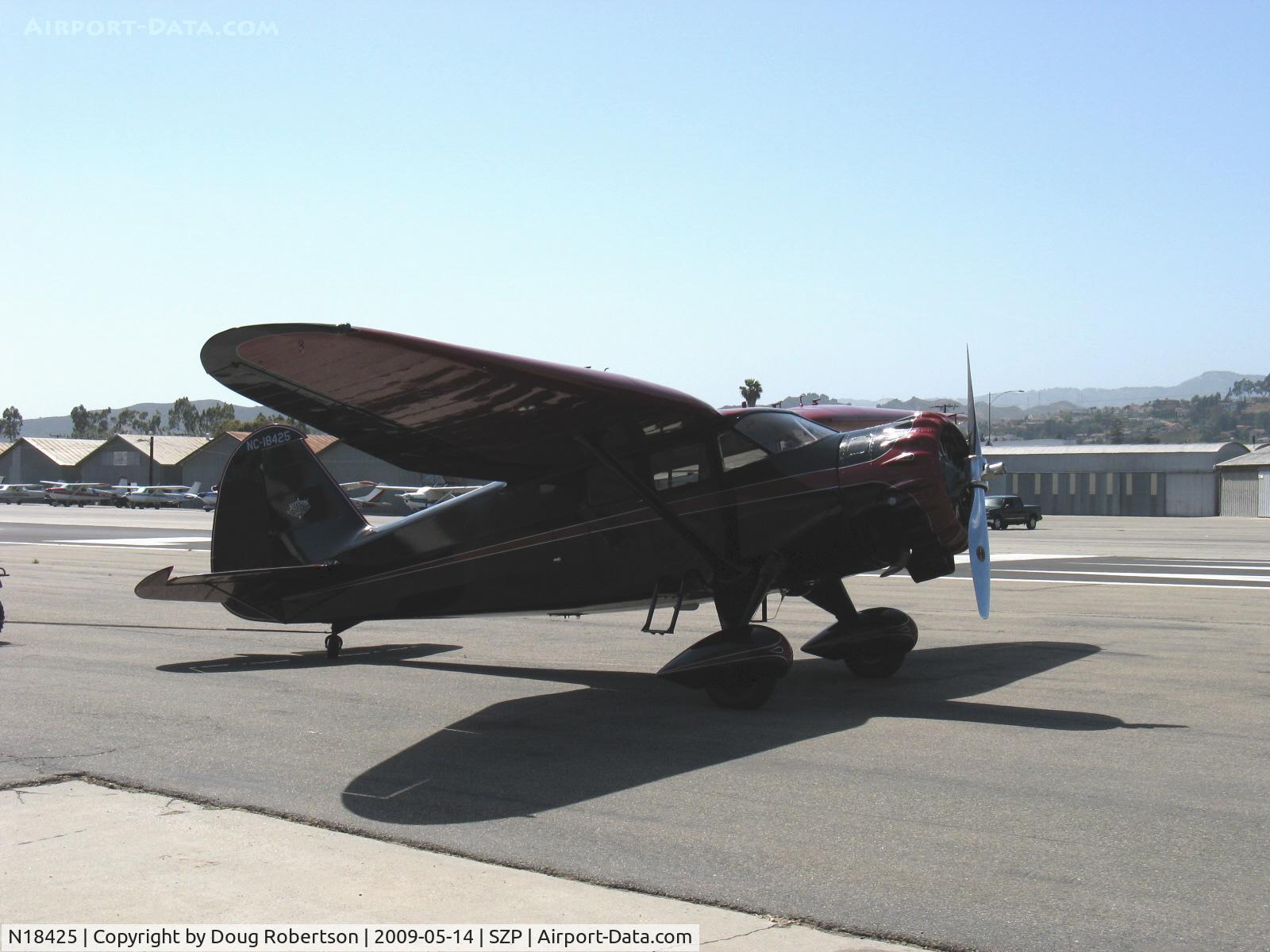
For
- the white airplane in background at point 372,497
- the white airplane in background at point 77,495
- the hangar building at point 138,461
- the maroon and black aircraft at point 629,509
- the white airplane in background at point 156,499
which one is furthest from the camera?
the hangar building at point 138,461

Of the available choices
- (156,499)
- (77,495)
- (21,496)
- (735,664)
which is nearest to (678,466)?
(735,664)

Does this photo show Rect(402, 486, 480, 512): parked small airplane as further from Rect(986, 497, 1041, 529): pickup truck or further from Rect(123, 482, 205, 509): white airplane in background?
Rect(986, 497, 1041, 529): pickup truck

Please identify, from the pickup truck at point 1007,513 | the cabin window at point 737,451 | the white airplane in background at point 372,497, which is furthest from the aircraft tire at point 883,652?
the white airplane in background at point 372,497

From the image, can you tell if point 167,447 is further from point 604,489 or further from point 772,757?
point 772,757

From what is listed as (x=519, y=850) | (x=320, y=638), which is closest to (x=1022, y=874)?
(x=519, y=850)

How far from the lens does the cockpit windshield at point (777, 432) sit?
32.4 feet

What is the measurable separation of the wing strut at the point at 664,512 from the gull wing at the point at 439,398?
173 millimetres

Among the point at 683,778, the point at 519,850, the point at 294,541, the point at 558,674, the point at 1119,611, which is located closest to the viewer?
the point at 519,850

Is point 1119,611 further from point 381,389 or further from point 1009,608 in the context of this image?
point 381,389

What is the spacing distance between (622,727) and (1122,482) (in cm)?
7695

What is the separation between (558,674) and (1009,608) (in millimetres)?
8132

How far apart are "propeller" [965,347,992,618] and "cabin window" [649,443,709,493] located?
2.36m

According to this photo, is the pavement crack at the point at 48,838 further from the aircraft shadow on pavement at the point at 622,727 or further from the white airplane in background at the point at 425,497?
the white airplane in background at the point at 425,497

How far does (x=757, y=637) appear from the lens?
9.37 metres
